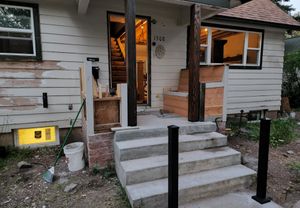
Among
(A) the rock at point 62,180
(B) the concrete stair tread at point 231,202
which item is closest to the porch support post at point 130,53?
(A) the rock at point 62,180

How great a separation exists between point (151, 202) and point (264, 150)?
1.53 meters

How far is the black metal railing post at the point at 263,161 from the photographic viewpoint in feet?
8.17

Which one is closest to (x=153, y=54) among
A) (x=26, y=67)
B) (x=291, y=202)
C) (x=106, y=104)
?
(x=106, y=104)

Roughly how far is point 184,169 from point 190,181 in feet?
0.71

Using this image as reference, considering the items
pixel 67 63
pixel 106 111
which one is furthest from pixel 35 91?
pixel 106 111

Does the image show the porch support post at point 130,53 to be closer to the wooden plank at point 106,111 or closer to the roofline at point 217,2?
the wooden plank at point 106,111

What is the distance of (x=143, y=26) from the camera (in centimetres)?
646

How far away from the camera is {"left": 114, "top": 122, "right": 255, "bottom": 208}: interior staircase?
2.50m

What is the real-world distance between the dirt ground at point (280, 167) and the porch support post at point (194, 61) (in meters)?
1.22

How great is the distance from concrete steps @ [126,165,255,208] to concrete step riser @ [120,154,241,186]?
0.06m

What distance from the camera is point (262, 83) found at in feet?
21.7

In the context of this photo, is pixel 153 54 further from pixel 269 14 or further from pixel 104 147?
pixel 269 14

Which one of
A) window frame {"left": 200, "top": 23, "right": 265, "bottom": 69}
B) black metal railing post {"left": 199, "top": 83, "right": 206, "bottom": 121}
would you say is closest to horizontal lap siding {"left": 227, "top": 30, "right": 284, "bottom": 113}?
window frame {"left": 200, "top": 23, "right": 265, "bottom": 69}

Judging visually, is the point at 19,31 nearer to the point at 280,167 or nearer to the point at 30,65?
the point at 30,65
